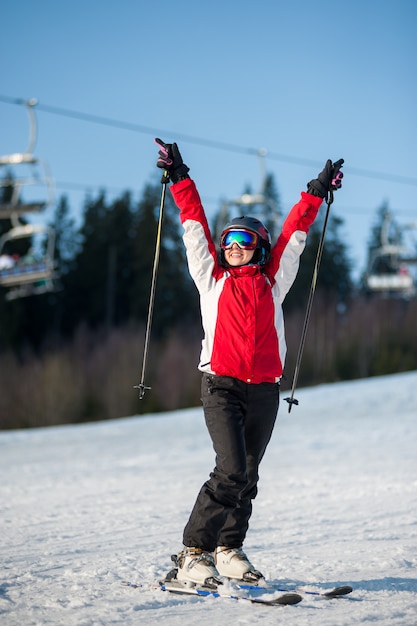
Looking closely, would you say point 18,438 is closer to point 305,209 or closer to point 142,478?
point 142,478

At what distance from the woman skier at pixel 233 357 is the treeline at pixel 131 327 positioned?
94.6 ft

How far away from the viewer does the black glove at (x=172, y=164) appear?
14.3 ft

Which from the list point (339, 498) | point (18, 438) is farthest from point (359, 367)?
point (339, 498)

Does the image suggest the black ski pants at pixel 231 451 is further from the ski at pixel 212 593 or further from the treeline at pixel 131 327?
the treeline at pixel 131 327

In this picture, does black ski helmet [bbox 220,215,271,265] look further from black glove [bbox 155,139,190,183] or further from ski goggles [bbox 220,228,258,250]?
black glove [bbox 155,139,190,183]

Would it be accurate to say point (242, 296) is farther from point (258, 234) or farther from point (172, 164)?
point (172, 164)

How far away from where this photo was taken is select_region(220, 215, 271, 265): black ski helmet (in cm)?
426

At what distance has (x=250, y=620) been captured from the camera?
3.34 meters

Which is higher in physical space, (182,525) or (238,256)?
(238,256)

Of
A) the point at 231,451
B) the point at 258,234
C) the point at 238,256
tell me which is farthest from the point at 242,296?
the point at 231,451

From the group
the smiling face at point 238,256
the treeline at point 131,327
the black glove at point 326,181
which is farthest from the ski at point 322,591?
the treeline at point 131,327

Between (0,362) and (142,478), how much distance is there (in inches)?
1222

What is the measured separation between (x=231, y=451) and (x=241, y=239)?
42.8 inches

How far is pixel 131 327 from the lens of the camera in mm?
45594
